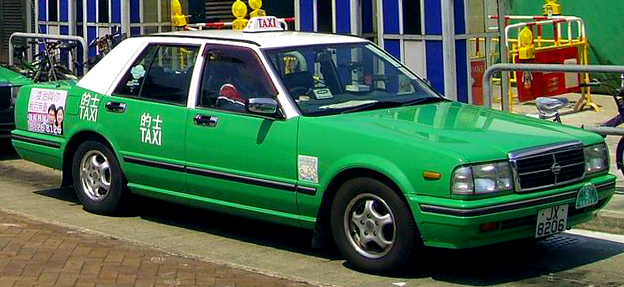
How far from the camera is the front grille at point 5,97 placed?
12.2 meters

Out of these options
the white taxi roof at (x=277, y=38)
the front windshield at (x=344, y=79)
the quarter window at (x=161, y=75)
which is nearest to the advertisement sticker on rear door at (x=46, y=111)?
the quarter window at (x=161, y=75)

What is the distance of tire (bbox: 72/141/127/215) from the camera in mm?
8953

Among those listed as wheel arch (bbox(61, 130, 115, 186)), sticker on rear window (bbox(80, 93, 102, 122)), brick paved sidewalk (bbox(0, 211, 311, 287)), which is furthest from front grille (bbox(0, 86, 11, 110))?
brick paved sidewalk (bbox(0, 211, 311, 287))

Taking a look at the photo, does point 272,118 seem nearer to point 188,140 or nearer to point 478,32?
point 188,140

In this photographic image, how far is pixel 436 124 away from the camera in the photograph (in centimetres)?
746

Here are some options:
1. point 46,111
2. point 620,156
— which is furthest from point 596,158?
point 46,111

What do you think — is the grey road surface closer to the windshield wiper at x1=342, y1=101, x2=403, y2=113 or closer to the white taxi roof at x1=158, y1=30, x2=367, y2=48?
the windshield wiper at x1=342, y1=101, x2=403, y2=113

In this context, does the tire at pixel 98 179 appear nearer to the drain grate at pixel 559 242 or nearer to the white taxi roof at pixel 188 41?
the white taxi roof at pixel 188 41

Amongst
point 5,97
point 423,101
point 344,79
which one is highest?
point 5,97

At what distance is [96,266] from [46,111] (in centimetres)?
273

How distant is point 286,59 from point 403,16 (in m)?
5.04

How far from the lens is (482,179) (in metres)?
6.72

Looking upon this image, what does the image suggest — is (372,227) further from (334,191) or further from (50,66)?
(50,66)

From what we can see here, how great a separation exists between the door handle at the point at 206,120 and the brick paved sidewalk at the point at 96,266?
1010mm
